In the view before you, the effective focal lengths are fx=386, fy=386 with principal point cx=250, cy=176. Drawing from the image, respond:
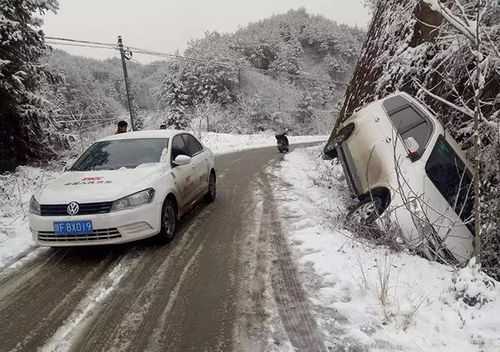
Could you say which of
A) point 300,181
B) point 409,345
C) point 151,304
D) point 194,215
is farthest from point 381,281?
point 300,181

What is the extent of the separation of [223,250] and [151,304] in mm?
1558

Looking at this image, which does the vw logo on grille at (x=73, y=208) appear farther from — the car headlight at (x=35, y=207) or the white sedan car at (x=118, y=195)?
the car headlight at (x=35, y=207)

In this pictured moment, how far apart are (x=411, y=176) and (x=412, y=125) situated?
4.32 feet

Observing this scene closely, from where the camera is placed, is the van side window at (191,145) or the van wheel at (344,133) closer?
the van wheel at (344,133)

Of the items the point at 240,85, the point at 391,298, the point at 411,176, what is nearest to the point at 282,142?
the point at 411,176

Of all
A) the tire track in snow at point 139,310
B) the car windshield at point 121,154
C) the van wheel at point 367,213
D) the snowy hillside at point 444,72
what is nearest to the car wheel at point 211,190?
the car windshield at point 121,154

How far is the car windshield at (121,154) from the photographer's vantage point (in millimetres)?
5836

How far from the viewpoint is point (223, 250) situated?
519cm

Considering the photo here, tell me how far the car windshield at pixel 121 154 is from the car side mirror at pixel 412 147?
11.8ft

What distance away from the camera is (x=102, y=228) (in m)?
4.68

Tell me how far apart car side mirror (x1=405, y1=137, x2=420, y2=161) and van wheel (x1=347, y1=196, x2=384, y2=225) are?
0.71 metres

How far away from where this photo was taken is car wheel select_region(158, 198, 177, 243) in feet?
17.4

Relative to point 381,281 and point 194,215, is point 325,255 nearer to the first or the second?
point 381,281

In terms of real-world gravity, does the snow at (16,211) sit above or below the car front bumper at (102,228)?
below
